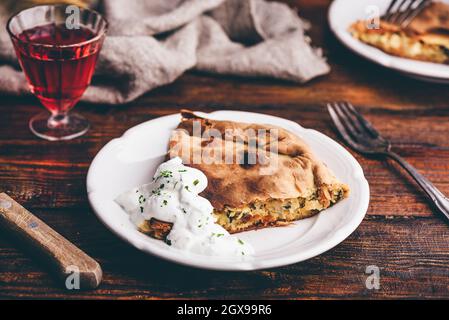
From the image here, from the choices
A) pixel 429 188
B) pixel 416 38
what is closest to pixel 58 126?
pixel 429 188

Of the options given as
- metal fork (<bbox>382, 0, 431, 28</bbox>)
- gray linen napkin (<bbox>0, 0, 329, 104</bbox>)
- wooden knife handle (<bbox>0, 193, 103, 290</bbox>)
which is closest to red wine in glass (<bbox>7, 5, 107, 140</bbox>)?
gray linen napkin (<bbox>0, 0, 329, 104</bbox>)

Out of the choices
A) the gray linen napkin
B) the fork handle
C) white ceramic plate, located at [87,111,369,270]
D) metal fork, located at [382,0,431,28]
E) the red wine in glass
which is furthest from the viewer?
→ metal fork, located at [382,0,431,28]

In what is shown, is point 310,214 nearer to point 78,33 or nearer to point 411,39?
point 78,33

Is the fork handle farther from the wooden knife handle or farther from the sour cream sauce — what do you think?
the wooden knife handle

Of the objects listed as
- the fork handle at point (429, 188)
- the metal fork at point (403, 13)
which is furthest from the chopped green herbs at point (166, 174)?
the metal fork at point (403, 13)

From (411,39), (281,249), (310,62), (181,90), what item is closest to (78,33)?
(181,90)

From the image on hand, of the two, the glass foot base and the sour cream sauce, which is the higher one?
the sour cream sauce
